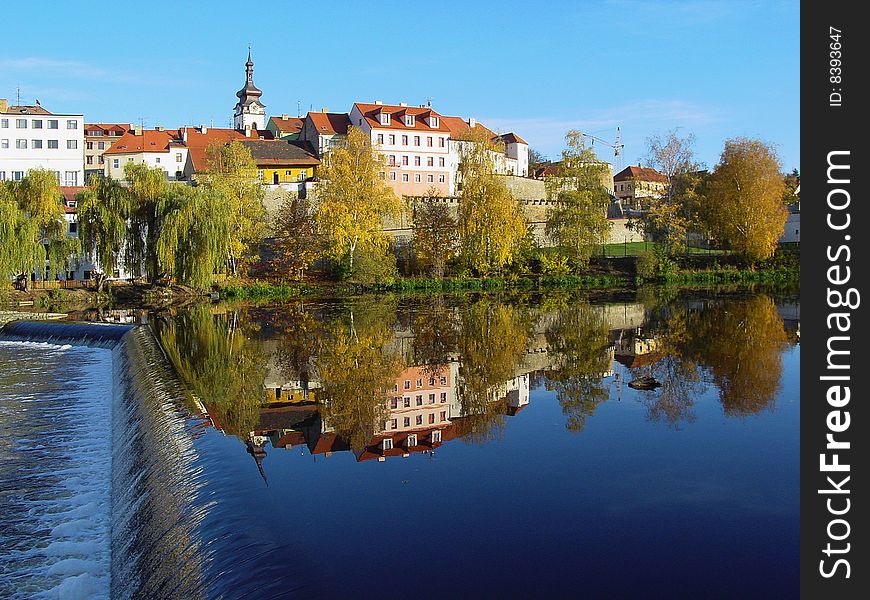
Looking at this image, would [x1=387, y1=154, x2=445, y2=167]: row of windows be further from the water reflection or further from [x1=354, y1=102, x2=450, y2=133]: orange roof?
the water reflection

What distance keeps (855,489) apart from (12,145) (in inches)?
2826

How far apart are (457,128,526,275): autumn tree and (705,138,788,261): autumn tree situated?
15142mm

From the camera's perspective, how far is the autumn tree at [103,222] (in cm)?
3928

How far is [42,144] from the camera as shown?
6506 cm

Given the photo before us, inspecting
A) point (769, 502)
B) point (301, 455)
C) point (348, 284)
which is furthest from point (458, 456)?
point (348, 284)

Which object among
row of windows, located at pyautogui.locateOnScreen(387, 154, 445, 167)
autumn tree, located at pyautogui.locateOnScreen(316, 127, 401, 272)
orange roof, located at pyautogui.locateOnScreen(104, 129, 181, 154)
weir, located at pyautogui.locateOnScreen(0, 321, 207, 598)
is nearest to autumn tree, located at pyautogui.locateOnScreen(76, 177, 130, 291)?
autumn tree, located at pyautogui.locateOnScreen(316, 127, 401, 272)

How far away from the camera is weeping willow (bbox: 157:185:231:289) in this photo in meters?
38.9

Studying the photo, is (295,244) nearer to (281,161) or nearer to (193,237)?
(193,237)

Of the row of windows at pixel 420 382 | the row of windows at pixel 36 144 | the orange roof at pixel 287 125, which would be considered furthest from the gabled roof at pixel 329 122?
the row of windows at pixel 420 382

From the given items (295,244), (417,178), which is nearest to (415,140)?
(417,178)

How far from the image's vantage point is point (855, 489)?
20.3 feet

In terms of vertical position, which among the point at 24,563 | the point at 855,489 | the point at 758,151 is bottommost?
the point at 24,563

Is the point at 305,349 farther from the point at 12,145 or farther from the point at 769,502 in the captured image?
the point at 12,145

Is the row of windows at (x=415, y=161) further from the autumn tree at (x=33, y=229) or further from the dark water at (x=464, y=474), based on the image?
the dark water at (x=464, y=474)
